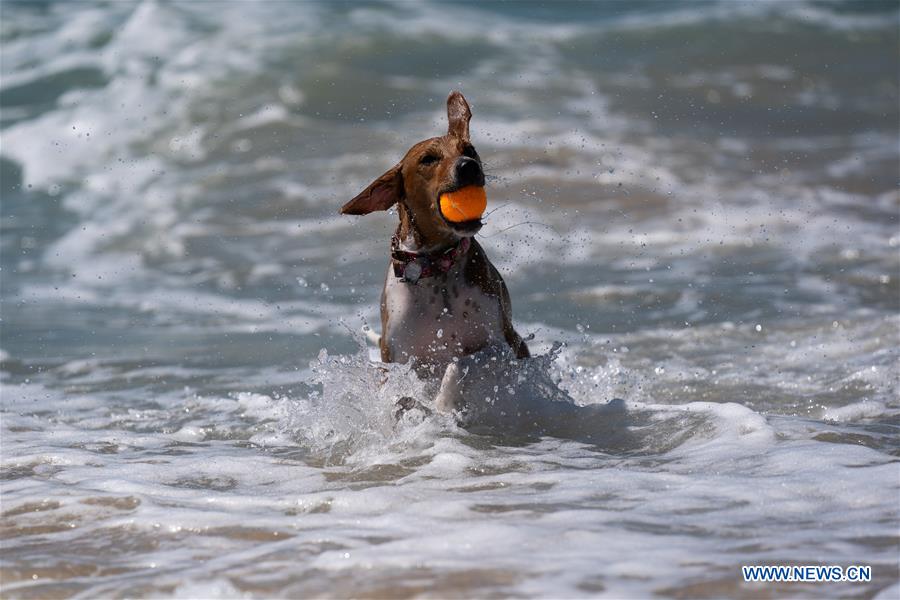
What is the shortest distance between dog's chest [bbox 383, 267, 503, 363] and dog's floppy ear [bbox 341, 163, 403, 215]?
33 cm

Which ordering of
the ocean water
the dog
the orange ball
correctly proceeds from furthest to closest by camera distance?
the dog
the orange ball
the ocean water

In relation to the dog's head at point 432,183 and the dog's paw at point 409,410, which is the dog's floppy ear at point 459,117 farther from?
the dog's paw at point 409,410

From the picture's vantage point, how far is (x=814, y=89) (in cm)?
1644

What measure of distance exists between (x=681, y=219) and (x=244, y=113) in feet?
19.4

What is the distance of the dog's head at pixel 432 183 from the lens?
503 cm

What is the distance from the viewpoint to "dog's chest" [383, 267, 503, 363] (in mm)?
5340

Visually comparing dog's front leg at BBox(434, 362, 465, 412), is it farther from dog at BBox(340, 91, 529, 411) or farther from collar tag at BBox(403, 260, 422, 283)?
collar tag at BBox(403, 260, 422, 283)

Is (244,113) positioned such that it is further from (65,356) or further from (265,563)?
(265,563)

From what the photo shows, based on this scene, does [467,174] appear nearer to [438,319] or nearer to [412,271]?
[412,271]

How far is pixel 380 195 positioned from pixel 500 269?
15.6 ft

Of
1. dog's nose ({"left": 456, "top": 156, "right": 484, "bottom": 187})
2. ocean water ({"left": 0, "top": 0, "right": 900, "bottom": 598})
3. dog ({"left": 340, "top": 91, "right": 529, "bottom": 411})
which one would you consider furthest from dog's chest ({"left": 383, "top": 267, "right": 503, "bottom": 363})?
dog's nose ({"left": 456, "top": 156, "right": 484, "bottom": 187})

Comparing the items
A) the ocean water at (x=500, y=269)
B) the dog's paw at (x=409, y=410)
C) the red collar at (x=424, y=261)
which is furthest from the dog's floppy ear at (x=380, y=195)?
the dog's paw at (x=409, y=410)

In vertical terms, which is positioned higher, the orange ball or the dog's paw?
the orange ball

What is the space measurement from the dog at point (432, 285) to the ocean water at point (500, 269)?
13 centimetres
